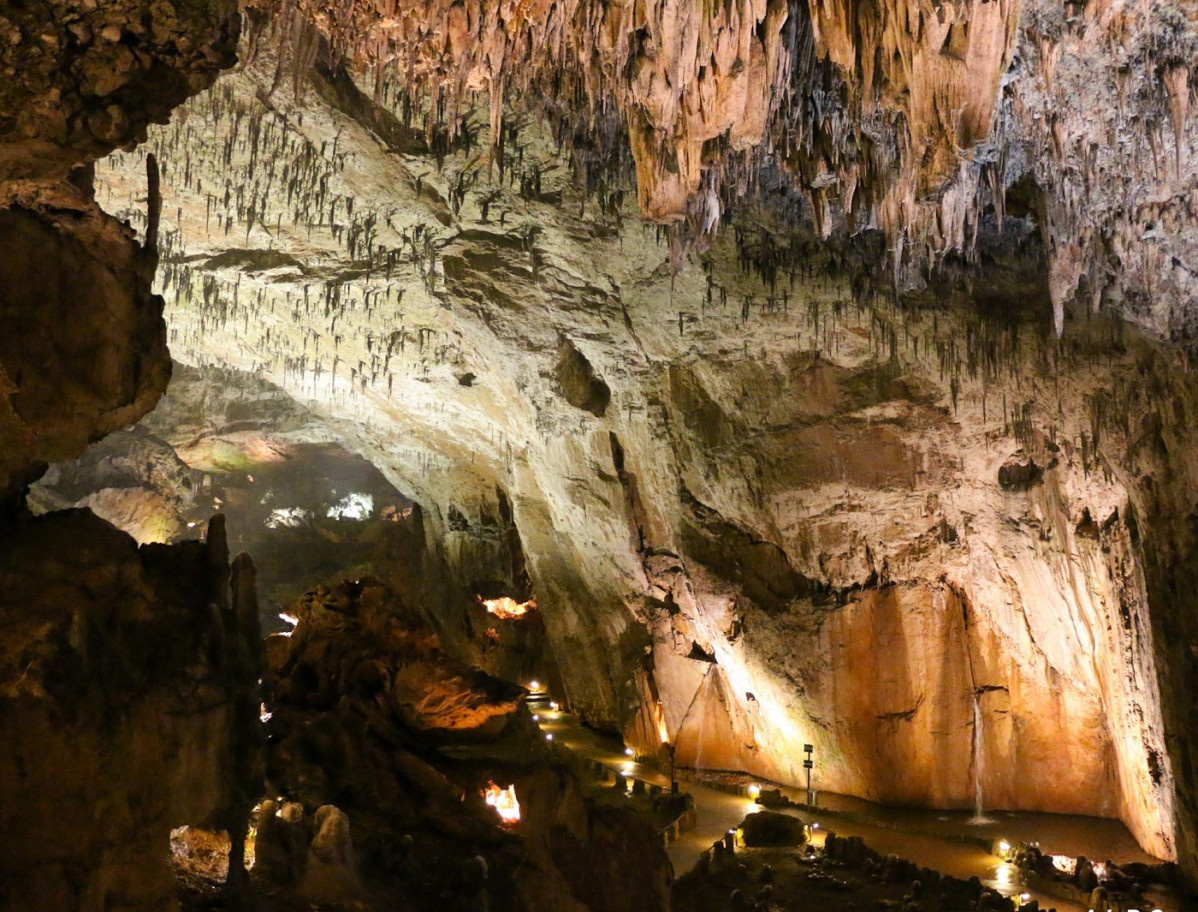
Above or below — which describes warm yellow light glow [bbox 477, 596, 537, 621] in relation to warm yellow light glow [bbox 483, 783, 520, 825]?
above

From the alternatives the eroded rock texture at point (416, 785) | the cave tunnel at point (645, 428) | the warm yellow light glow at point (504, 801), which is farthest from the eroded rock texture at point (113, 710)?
the warm yellow light glow at point (504, 801)

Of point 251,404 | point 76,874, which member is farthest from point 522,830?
point 251,404

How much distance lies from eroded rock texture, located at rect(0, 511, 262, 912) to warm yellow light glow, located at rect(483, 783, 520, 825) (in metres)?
4.32

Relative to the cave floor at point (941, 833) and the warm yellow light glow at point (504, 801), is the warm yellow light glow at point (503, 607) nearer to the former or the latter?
the cave floor at point (941, 833)

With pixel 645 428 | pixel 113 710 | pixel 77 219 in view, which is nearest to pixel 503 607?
pixel 645 428

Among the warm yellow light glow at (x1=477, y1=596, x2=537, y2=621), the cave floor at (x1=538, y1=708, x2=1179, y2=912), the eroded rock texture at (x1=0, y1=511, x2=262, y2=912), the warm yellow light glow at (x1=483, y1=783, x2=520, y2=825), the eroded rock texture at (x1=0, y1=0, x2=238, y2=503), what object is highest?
the eroded rock texture at (x1=0, y1=0, x2=238, y2=503)

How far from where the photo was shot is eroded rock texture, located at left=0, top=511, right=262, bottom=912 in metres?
5.07

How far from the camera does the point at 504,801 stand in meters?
10.6

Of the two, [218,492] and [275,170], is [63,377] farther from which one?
[218,492]

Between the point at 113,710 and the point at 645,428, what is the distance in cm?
1015

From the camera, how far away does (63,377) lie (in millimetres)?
6266

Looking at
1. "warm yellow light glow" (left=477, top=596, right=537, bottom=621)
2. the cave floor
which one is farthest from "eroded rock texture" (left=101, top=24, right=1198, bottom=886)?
"warm yellow light glow" (left=477, top=596, right=537, bottom=621)

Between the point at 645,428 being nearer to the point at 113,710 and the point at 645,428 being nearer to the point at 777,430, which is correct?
the point at 777,430

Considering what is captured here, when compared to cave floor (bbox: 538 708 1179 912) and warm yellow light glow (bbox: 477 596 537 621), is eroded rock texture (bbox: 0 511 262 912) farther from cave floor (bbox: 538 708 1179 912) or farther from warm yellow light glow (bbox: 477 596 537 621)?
warm yellow light glow (bbox: 477 596 537 621)
